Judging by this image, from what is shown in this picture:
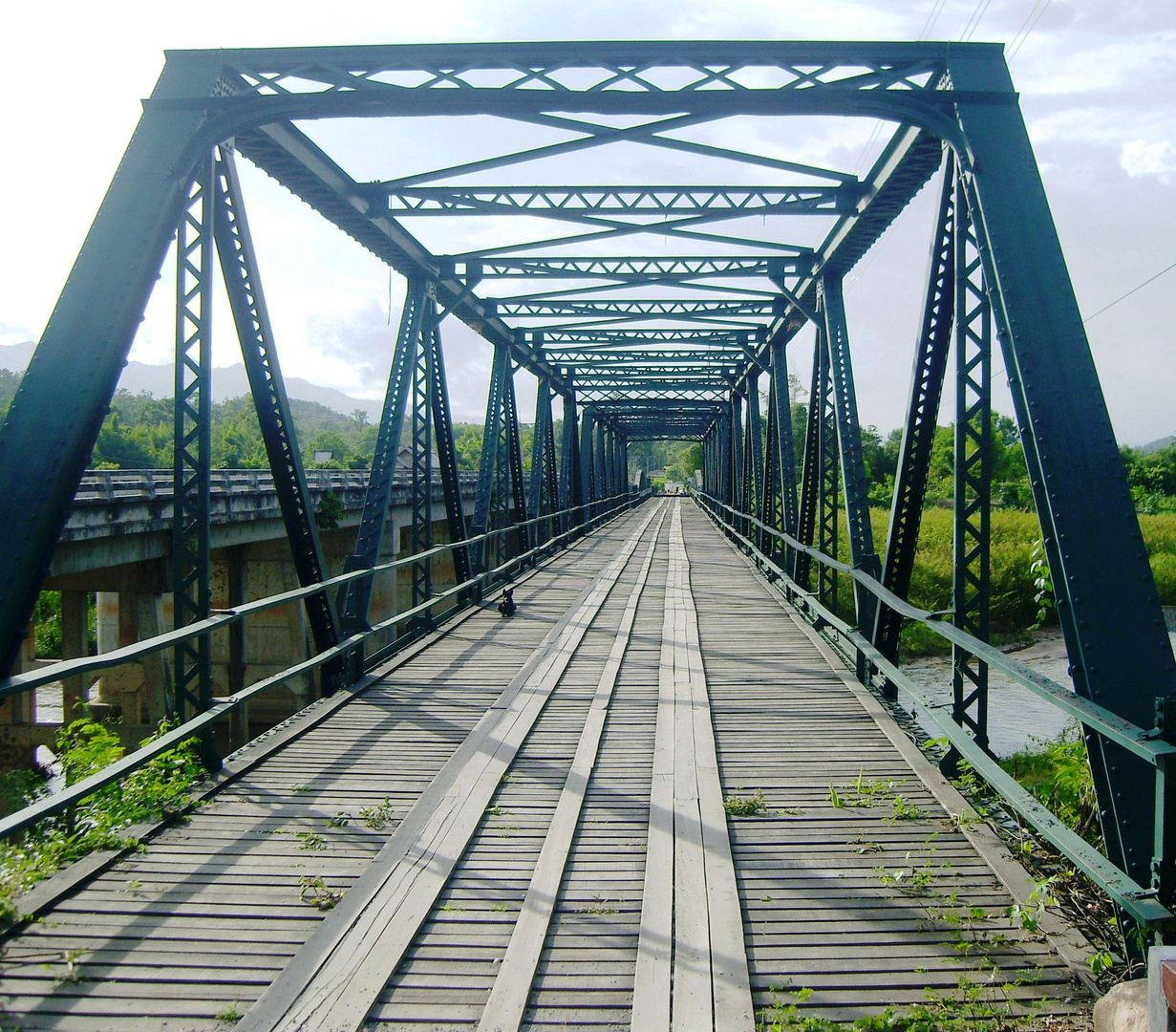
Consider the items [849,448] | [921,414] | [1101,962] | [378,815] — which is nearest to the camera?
[1101,962]

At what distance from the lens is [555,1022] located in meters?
2.67

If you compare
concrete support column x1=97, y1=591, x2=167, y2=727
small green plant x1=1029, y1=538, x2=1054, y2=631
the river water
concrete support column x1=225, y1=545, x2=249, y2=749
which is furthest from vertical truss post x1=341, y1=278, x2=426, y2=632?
concrete support column x1=97, y1=591, x2=167, y2=727

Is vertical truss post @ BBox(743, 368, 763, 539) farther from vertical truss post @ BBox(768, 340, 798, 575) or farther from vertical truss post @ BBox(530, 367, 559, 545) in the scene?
vertical truss post @ BBox(530, 367, 559, 545)

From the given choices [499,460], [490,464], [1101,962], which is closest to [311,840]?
[1101,962]

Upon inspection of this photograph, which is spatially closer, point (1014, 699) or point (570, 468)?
point (1014, 699)

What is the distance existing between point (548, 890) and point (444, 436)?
29.6ft

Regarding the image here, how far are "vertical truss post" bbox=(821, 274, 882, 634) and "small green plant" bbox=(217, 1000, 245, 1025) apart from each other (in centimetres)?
540

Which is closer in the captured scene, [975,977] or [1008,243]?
[975,977]

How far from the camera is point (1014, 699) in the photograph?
54.2 feet

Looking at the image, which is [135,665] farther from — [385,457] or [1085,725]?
[1085,725]

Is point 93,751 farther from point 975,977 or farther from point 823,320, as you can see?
point 823,320

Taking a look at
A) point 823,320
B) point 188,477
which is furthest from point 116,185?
point 823,320

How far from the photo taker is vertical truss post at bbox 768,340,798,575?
46.4 feet

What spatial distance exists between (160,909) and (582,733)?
9.31 feet
